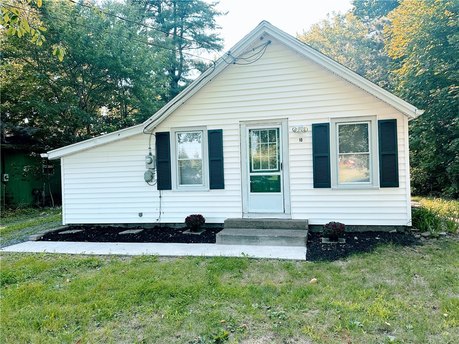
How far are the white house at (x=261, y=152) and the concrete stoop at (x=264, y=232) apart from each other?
0.38 meters

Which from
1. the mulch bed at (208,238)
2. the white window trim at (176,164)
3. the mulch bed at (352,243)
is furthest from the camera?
the white window trim at (176,164)

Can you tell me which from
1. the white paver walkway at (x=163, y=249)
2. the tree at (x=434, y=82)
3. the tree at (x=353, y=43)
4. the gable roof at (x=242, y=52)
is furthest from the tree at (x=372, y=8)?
the white paver walkway at (x=163, y=249)

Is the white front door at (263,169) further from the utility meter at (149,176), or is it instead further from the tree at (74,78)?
the tree at (74,78)

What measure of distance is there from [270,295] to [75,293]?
2.43 meters

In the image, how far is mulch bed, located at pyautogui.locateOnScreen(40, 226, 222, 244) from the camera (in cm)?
664

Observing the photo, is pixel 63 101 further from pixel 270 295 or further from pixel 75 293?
pixel 270 295

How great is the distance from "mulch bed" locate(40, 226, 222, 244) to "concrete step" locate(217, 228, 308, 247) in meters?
0.37

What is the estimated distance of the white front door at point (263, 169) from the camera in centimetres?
703

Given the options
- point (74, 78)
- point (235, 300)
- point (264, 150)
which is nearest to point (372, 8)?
point (74, 78)

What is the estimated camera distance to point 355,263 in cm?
469

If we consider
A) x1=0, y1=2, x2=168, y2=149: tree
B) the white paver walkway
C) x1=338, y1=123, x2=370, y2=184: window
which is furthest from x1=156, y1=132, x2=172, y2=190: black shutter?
x1=0, y1=2, x2=168, y2=149: tree

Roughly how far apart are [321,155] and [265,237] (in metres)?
2.16

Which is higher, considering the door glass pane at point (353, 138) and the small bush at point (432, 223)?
the door glass pane at point (353, 138)

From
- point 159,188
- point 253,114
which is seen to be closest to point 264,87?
point 253,114
